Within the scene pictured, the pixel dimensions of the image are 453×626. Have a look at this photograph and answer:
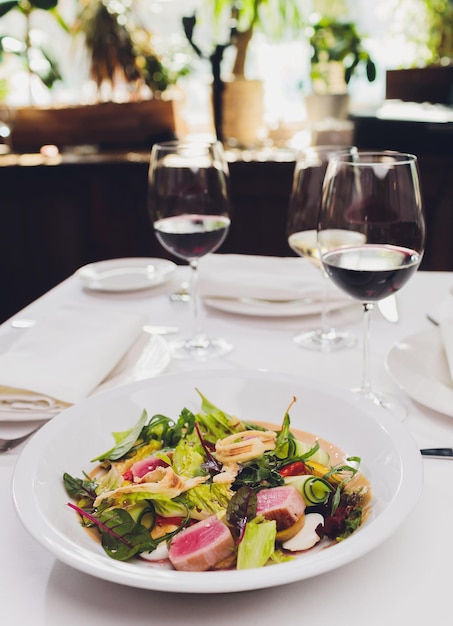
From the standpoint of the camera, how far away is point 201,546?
588mm

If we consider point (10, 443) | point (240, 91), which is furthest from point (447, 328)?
point (240, 91)

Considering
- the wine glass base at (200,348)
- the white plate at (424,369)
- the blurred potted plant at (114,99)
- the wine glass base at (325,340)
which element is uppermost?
the blurred potted plant at (114,99)

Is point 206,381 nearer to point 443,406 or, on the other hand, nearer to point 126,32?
point 443,406

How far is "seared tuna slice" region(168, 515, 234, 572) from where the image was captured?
1.90 feet

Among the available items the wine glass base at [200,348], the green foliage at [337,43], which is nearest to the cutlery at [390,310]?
the wine glass base at [200,348]

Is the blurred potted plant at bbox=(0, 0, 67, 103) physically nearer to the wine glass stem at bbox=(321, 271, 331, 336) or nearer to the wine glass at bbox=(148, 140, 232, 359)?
the wine glass at bbox=(148, 140, 232, 359)

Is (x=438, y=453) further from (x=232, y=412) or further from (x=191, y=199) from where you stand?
(x=191, y=199)

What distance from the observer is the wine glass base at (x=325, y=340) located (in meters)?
1.18

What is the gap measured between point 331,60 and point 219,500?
9.90 feet

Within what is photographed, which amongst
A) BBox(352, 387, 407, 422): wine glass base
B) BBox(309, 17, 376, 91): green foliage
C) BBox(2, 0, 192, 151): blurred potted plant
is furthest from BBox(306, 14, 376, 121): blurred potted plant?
BBox(352, 387, 407, 422): wine glass base

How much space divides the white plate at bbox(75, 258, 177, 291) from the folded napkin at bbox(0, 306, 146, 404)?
0.25 metres

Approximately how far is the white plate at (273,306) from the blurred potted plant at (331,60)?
6.52 feet

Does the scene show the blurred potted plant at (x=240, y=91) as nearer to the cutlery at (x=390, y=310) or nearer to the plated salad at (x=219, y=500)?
the cutlery at (x=390, y=310)

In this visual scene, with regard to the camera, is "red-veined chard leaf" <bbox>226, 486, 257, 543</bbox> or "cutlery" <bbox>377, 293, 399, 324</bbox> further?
"cutlery" <bbox>377, 293, 399, 324</bbox>
